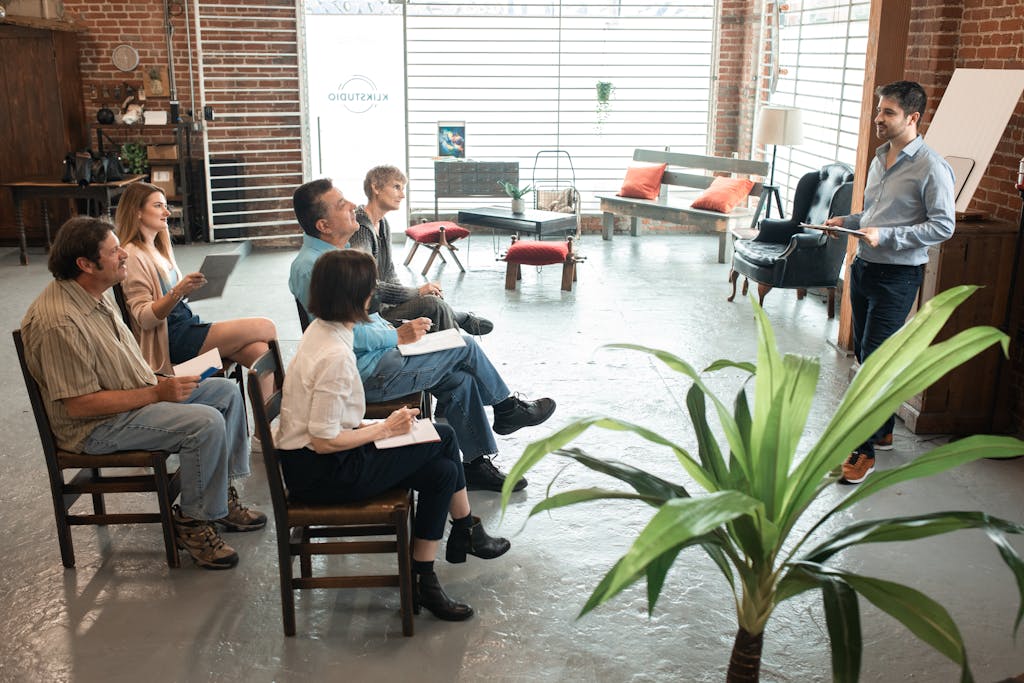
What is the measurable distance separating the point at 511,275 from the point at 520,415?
3.54m

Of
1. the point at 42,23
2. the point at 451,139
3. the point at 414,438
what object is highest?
the point at 42,23

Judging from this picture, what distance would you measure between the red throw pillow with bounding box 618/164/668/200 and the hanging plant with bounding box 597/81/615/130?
959 millimetres

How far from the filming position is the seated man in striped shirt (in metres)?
3.35

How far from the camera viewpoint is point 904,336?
2.07 m

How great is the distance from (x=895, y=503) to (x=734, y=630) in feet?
4.43

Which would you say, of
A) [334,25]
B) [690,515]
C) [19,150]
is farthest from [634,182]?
[690,515]

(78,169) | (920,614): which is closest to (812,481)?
(920,614)

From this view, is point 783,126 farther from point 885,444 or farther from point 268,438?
point 268,438

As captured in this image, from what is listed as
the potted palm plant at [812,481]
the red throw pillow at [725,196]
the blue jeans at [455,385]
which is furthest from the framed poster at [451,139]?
the potted palm plant at [812,481]

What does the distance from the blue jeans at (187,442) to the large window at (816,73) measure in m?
5.90

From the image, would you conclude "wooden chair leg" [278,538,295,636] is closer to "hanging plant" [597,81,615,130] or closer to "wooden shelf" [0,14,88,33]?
"wooden shelf" [0,14,88,33]

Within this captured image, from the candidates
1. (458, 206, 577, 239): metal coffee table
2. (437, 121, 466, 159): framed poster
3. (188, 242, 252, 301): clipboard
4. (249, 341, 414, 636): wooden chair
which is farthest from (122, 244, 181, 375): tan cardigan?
(437, 121, 466, 159): framed poster

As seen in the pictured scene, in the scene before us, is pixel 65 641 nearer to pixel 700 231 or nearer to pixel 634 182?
pixel 634 182

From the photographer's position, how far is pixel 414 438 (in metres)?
3.20
